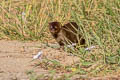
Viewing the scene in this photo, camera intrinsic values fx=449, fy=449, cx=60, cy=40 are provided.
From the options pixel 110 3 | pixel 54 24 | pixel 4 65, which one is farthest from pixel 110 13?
pixel 4 65

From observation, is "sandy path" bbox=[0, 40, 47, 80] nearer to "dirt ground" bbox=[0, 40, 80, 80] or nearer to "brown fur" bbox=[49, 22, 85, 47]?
"dirt ground" bbox=[0, 40, 80, 80]

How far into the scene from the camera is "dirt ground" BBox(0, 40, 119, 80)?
15.4ft

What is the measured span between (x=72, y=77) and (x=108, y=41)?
0.92m

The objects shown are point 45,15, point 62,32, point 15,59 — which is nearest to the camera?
point 15,59

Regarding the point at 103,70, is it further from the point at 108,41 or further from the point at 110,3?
the point at 110,3

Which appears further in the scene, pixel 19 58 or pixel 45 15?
pixel 45 15

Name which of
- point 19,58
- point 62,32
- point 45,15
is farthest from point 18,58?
point 45,15

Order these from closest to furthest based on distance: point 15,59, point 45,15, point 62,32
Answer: point 15,59, point 62,32, point 45,15

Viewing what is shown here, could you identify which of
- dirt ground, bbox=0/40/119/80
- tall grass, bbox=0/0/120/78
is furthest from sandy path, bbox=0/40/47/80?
tall grass, bbox=0/0/120/78

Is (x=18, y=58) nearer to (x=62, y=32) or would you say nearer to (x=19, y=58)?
(x=19, y=58)

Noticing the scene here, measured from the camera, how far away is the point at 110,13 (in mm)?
6387

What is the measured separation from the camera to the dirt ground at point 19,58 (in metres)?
4.68

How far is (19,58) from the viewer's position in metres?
5.63

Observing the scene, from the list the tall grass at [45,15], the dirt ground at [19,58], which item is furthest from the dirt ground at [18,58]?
the tall grass at [45,15]
